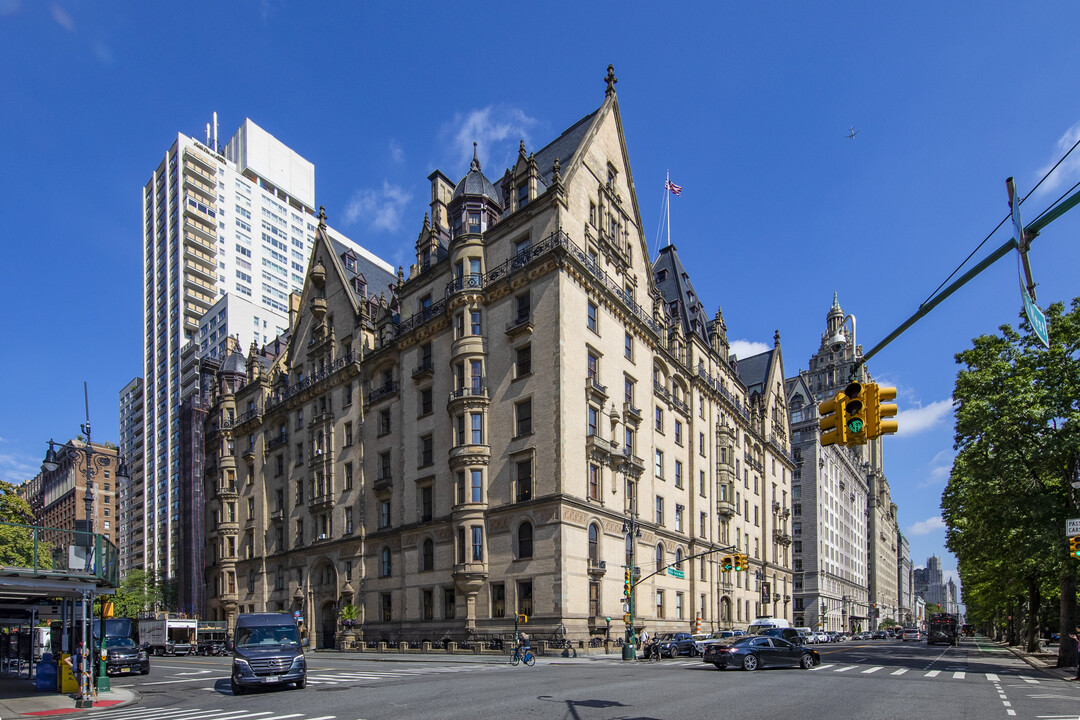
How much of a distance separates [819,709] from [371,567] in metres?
42.0

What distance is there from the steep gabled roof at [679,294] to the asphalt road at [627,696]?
38877 millimetres

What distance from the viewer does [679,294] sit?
66500mm

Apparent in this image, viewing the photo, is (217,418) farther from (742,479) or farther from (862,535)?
(862,535)

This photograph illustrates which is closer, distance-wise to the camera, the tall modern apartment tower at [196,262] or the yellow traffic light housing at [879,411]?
the yellow traffic light housing at [879,411]

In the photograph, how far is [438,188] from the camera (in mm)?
57156

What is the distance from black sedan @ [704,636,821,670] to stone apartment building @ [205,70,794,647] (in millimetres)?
9720

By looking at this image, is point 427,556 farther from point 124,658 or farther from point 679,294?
point 679,294

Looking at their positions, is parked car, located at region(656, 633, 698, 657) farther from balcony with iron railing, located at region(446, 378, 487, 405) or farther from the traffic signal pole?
the traffic signal pole

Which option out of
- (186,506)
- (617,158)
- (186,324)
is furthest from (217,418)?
(186,324)

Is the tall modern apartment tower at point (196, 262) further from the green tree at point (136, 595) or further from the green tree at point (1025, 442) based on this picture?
the green tree at point (1025, 442)

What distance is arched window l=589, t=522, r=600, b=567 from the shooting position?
4347 cm

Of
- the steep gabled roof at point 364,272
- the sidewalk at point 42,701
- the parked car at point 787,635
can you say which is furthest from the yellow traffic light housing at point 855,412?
the steep gabled roof at point 364,272

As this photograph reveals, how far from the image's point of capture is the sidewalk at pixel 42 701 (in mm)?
20234

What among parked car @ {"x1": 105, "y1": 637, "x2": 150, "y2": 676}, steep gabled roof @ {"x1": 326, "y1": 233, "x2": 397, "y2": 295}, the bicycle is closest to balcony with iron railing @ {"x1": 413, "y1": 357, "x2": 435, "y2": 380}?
steep gabled roof @ {"x1": 326, "y1": 233, "x2": 397, "y2": 295}
